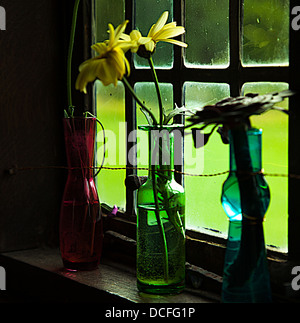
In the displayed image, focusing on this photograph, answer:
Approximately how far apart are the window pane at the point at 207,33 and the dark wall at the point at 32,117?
1.40 feet

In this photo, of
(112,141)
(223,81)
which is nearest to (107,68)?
(223,81)

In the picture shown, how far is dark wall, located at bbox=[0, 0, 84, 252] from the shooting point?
1538 mm

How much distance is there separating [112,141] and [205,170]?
0.34 meters

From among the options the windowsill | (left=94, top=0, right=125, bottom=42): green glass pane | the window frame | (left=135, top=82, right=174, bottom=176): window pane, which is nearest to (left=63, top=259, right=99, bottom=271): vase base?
the windowsill

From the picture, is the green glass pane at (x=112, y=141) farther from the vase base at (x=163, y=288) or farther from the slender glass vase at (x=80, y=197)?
the vase base at (x=163, y=288)

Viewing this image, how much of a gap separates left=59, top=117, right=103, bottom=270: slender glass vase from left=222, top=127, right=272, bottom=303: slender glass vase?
0.42 metres

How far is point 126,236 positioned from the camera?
1.50 m

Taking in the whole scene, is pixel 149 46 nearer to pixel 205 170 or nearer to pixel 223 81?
pixel 223 81

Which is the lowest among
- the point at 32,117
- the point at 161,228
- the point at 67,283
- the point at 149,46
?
the point at 67,283

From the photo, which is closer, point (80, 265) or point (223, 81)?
point (223, 81)

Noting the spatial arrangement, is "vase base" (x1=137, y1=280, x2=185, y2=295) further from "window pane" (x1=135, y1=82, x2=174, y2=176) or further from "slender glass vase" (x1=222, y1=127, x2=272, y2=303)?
"window pane" (x1=135, y1=82, x2=174, y2=176)

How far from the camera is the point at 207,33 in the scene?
1.26m

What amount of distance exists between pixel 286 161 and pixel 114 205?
54cm
